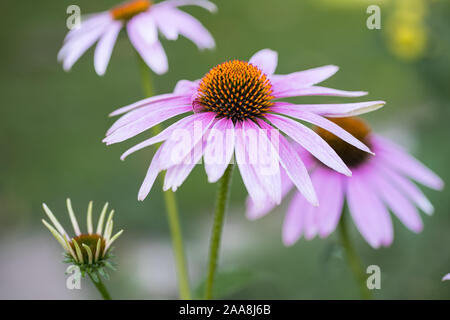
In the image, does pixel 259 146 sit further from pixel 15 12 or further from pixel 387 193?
pixel 15 12

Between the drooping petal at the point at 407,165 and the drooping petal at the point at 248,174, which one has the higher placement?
the drooping petal at the point at 407,165

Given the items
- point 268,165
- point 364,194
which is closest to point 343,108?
point 268,165

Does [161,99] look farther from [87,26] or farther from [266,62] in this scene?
[87,26]

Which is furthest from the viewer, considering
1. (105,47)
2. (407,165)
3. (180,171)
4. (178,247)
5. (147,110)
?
A: (407,165)

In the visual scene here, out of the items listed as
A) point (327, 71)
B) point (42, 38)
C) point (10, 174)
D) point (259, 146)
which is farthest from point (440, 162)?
point (42, 38)

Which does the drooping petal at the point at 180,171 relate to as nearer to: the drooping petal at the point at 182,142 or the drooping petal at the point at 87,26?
the drooping petal at the point at 182,142

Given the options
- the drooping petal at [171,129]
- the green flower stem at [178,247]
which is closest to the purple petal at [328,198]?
the green flower stem at [178,247]
